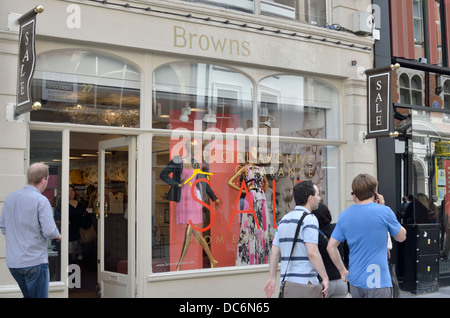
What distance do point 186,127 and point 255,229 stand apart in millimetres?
2026

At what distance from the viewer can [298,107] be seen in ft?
33.0

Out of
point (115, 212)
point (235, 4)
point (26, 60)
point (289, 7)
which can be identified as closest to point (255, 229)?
point (115, 212)

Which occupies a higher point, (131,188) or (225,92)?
(225,92)

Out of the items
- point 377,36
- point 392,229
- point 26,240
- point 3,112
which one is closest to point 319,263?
point 392,229

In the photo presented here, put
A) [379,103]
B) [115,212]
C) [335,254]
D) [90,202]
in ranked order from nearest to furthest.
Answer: [335,254], [115,212], [379,103], [90,202]

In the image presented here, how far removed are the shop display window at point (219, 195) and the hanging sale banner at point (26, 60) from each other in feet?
7.11

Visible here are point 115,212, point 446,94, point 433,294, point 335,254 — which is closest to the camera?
point 335,254

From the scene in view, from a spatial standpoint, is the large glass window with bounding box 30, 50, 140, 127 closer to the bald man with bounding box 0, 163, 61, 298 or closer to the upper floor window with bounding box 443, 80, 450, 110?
the bald man with bounding box 0, 163, 61, 298

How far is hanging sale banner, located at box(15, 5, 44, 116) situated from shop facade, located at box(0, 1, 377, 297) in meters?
0.28

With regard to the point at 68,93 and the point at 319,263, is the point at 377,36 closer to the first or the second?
the point at 68,93

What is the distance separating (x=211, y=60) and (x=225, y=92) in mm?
562

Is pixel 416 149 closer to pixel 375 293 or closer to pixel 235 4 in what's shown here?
pixel 235 4

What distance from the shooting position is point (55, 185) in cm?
759

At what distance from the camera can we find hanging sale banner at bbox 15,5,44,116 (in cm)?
658
